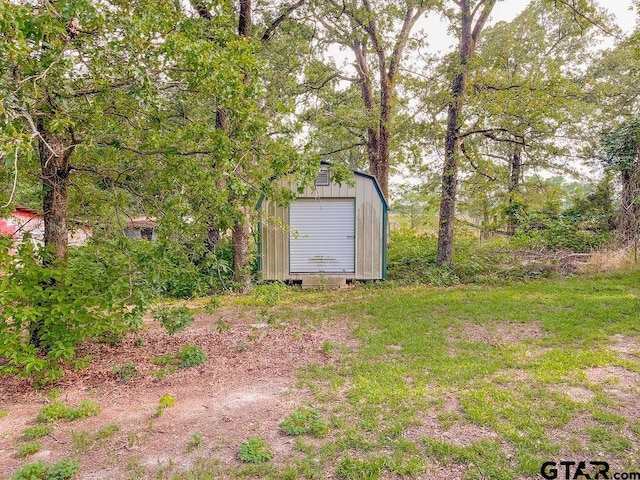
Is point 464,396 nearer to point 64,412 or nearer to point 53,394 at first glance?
point 64,412

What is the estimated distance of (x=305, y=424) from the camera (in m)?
2.77

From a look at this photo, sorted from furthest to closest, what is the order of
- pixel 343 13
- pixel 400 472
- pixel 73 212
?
pixel 343 13, pixel 73 212, pixel 400 472

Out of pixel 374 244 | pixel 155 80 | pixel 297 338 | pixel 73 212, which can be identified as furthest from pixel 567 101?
pixel 73 212

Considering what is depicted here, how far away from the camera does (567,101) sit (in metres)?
7.54

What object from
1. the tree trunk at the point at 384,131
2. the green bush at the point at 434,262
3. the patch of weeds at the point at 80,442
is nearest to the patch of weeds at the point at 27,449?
the patch of weeds at the point at 80,442

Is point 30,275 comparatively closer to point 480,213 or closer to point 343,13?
point 343,13

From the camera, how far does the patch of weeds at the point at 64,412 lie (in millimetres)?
2965

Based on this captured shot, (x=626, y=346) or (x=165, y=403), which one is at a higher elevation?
(x=626, y=346)

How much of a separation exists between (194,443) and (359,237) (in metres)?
6.03

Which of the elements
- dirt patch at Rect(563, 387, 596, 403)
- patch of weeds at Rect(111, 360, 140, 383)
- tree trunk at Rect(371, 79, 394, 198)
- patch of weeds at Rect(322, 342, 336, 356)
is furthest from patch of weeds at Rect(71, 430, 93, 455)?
tree trunk at Rect(371, 79, 394, 198)

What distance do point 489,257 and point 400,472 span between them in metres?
7.69

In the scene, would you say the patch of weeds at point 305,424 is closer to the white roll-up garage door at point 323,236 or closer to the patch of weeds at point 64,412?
the patch of weeds at point 64,412

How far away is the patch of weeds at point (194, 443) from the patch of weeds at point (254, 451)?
29 centimetres

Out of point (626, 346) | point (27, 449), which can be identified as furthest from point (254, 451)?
point (626, 346)
